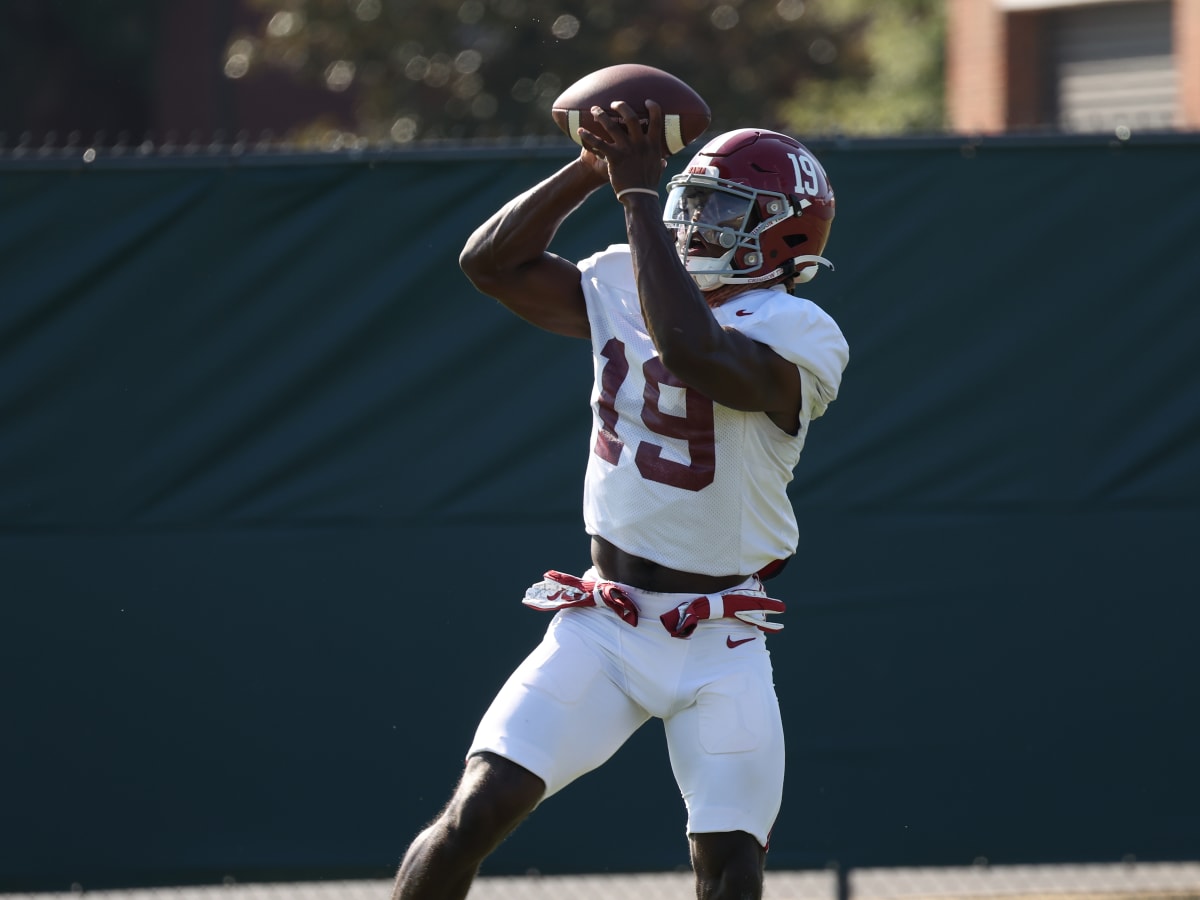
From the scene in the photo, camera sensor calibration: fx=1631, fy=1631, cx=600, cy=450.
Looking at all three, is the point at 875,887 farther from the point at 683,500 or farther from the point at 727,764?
the point at 683,500

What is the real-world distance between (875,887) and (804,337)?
9.93 ft

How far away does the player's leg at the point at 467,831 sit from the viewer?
3613mm

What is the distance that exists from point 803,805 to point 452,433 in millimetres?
1727

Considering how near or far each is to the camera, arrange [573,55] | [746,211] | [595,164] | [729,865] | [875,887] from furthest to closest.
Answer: [573,55] → [875,887] → [595,164] → [746,211] → [729,865]

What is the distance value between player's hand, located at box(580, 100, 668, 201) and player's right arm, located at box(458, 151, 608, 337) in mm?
324

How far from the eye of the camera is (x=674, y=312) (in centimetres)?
354

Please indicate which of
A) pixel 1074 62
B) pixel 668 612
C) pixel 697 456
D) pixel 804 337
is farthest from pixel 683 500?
pixel 1074 62

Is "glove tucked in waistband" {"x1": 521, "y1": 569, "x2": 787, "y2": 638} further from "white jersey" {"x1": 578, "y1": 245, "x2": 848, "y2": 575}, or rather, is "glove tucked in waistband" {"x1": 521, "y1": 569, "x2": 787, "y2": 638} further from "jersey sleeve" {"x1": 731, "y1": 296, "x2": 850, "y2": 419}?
"jersey sleeve" {"x1": 731, "y1": 296, "x2": 850, "y2": 419}

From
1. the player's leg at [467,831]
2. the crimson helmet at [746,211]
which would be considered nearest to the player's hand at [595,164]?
the crimson helmet at [746,211]

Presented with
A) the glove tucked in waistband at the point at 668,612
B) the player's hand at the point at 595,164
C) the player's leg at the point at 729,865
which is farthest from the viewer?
the player's hand at the point at 595,164

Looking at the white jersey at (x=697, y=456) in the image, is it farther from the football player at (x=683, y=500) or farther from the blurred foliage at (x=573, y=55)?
the blurred foliage at (x=573, y=55)

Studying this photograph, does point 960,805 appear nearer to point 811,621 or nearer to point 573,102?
point 811,621

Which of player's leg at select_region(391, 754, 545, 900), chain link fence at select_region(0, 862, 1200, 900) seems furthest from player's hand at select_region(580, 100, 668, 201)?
chain link fence at select_region(0, 862, 1200, 900)

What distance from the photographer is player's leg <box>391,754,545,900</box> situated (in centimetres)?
361
